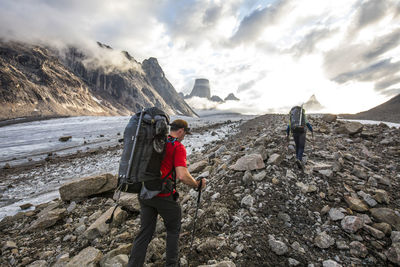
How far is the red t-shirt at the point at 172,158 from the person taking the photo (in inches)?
119

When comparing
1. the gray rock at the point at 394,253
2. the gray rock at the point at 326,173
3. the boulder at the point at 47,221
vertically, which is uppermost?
the gray rock at the point at 326,173

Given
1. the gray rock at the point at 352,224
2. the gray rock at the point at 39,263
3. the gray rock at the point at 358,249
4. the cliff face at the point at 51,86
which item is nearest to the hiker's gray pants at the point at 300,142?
the gray rock at the point at 352,224

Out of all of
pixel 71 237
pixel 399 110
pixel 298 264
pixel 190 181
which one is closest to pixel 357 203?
pixel 298 264

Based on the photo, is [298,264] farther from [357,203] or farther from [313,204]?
[357,203]

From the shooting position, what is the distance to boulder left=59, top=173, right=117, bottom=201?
6.82 metres

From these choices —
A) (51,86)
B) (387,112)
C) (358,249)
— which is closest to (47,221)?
(358,249)

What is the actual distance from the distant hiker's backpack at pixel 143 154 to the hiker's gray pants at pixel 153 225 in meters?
0.33

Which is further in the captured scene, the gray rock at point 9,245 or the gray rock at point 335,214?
the gray rock at point 9,245

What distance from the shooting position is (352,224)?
148 inches

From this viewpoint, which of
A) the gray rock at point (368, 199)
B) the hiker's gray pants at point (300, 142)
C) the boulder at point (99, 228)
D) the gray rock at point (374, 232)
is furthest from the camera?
the hiker's gray pants at point (300, 142)

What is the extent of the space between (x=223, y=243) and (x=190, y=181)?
5.85ft

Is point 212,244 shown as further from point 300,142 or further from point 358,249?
point 300,142

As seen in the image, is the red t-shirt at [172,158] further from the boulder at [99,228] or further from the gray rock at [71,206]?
the gray rock at [71,206]

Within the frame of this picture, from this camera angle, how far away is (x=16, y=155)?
1973 centimetres
